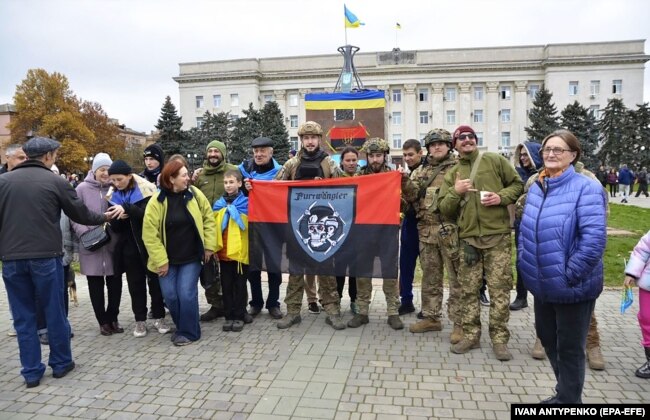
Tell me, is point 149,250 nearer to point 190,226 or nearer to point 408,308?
point 190,226

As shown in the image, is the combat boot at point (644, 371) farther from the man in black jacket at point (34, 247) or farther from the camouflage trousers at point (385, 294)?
the man in black jacket at point (34, 247)

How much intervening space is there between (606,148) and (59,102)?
215ft

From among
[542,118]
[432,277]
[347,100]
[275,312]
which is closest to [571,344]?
[432,277]

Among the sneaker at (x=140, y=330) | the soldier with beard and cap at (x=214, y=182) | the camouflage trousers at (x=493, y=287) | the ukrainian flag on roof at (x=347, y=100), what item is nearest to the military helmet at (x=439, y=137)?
the camouflage trousers at (x=493, y=287)

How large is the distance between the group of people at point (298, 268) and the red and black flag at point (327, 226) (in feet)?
0.63

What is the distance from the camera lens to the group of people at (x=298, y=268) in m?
3.40

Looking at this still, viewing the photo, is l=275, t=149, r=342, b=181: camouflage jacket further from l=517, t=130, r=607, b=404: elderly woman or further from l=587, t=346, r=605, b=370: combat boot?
l=587, t=346, r=605, b=370: combat boot

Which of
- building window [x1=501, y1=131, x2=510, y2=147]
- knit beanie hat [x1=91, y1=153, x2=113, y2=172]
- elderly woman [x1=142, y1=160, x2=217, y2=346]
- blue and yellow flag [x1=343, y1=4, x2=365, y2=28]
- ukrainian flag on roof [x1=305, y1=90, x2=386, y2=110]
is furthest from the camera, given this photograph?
building window [x1=501, y1=131, x2=510, y2=147]

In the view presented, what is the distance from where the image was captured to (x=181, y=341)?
217 inches

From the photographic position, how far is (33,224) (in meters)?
4.47

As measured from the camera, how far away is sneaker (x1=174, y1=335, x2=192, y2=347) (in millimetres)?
5496

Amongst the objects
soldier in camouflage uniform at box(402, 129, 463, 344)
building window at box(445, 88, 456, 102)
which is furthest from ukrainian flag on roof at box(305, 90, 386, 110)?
building window at box(445, 88, 456, 102)

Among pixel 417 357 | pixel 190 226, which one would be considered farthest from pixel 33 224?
pixel 417 357

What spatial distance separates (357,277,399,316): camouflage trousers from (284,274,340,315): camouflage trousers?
32 centimetres
